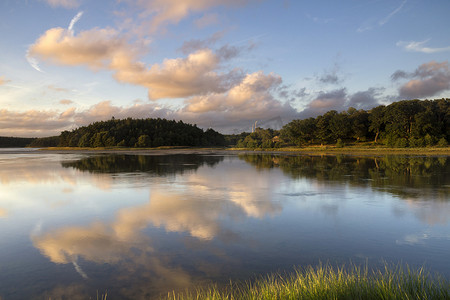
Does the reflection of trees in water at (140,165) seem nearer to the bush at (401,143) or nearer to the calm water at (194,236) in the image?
the calm water at (194,236)

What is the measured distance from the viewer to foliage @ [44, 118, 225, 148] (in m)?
158

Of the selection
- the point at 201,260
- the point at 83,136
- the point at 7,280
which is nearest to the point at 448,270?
the point at 201,260

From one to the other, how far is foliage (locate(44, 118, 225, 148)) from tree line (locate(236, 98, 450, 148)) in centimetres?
6453

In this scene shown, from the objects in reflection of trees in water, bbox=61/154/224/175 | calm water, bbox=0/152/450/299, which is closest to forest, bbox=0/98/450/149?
reflection of trees in water, bbox=61/154/224/175

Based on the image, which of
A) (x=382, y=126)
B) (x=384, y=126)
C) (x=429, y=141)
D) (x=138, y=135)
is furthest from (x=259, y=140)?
(x=138, y=135)

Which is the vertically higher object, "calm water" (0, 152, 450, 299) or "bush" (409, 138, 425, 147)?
"bush" (409, 138, 425, 147)

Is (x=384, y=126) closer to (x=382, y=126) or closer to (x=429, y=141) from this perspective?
(x=382, y=126)

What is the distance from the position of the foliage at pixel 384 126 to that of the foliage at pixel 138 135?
73.9 meters

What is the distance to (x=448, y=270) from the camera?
245 inches

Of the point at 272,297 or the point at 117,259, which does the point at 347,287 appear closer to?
the point at 272,297

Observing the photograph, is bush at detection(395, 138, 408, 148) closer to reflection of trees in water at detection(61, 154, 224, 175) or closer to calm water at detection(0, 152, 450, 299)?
reflection of trees in water at detection(61, 154, 224, 175)

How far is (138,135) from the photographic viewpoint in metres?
166

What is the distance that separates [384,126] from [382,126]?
60 cm

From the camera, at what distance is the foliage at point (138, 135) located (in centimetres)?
15800
